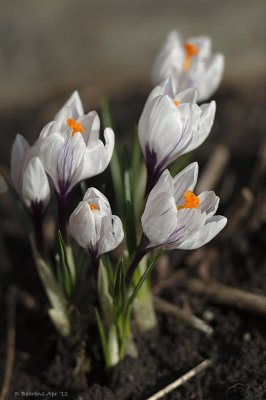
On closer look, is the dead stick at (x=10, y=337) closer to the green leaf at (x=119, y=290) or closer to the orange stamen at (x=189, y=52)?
the green leaf at (x=119, y=290)

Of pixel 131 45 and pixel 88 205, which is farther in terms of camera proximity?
pixel 131 45

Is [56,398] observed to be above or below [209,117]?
below

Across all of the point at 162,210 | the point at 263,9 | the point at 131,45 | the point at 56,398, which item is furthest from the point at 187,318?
the point at 263,9

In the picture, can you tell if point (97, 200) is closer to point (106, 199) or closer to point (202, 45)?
point (106, 199)

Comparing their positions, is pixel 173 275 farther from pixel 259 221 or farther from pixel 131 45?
pixel 131 45

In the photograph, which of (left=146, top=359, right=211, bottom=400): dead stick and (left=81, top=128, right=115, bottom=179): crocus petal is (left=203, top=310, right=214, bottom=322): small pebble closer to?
(left=146, top=359, right=211, bottom=400): dead stick

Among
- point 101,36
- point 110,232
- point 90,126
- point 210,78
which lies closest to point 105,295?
point 110,232
